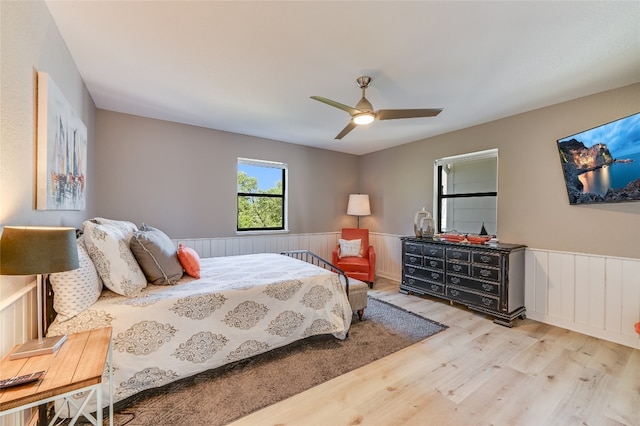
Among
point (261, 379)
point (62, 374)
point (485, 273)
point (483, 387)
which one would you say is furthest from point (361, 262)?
point (62, 374)

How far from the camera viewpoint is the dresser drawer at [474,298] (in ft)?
10.1

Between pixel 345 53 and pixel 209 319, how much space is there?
7.46 feet

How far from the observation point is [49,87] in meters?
1.58

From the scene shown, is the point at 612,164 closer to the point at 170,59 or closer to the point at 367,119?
the point at 367,119

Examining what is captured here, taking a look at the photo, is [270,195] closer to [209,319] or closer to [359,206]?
[359,206]

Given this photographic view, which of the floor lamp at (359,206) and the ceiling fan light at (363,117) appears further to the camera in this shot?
the floor lamp at (359,206)

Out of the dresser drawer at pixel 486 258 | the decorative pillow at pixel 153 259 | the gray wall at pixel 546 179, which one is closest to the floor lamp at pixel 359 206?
the gray wall at pixel 546 179

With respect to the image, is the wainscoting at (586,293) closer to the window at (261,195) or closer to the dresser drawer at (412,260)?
the dresser drawer at (412,260)

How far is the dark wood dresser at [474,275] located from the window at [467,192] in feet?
2.05

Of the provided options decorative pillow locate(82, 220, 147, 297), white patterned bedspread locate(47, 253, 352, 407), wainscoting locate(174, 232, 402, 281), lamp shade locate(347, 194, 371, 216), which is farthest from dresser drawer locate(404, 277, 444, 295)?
decorative pillow locate(82, 220, 147, 297)

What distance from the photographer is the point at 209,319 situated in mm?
1969

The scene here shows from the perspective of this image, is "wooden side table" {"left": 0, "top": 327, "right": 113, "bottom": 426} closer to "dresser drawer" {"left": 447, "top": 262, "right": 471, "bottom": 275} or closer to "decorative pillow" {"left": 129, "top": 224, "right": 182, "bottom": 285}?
"decorative pillow" {"left": 129, "top": 224, "right": 182, "bottom": 285}

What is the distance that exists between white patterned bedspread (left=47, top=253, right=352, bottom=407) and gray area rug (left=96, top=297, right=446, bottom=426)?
127 millimetres

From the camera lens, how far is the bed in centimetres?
167
